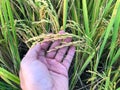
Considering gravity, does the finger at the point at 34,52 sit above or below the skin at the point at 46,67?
above

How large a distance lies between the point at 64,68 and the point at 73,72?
0.11 m

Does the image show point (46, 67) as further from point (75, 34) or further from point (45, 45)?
point (75, 34)

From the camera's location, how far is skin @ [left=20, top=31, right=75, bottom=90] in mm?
970

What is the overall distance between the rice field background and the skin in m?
0.04

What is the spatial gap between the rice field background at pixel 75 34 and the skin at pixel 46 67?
4 cm

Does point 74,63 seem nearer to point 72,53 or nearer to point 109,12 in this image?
point 72,53

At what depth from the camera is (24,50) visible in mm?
1222

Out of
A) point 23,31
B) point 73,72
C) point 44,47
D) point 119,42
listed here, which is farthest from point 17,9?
point 119,42

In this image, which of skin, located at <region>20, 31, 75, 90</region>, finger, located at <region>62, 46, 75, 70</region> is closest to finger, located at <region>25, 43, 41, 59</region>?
skin, located at <region>20, 31, 75, 90</region>

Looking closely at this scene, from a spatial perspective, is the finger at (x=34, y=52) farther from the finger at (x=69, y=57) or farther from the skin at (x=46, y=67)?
the finger at (x=69, y=57)

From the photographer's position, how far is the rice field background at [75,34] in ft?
3.23

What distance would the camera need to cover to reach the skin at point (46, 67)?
3.18 feet

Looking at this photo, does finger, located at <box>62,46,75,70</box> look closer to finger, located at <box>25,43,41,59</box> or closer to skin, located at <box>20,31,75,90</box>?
skin, located at <box>20,31,75,90</box>

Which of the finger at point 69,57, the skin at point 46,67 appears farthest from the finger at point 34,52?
the finger at point 69,57
